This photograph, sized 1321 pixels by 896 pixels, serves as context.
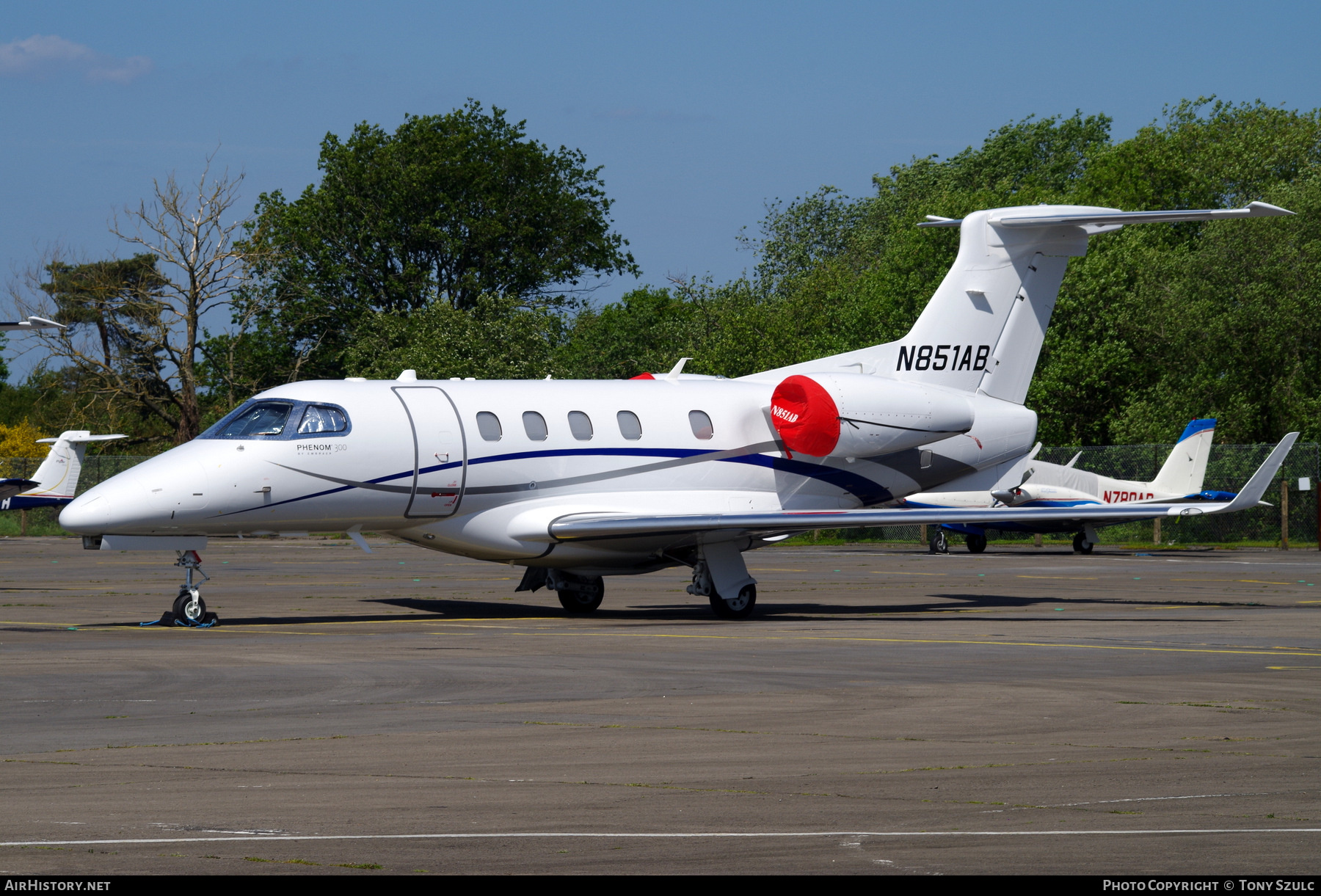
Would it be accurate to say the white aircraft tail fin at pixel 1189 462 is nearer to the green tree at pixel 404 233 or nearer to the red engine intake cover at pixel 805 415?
the red engine intake cover at pixel 805 415

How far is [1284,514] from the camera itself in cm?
4638

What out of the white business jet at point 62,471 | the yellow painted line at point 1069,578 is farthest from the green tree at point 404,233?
the yellow painted line at point 1069,578

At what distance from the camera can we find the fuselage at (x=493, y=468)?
65.5 ft

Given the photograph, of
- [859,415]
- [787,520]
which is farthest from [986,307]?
[787,520]

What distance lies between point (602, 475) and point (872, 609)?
15.9ft

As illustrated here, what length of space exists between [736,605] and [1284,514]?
96.6 ft

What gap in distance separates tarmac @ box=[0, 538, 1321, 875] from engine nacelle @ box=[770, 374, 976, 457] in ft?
9.03

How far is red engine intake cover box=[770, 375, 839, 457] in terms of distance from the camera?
23609 mm

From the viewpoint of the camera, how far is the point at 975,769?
370 inches

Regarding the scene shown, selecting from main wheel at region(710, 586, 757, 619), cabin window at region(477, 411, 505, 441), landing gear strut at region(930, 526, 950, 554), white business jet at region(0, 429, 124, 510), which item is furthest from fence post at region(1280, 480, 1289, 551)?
white business jet at region(0, 429, 124, 510)

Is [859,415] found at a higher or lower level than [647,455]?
higher

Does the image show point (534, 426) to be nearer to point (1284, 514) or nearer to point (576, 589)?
point (576, 589)

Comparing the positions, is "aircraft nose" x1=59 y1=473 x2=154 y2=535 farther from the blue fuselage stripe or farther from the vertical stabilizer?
the vertical stabilizer
